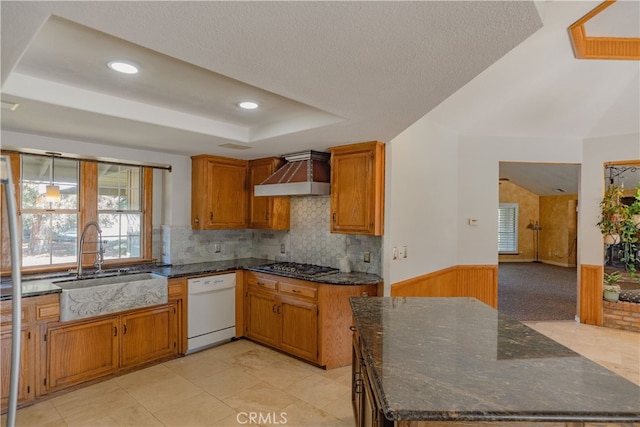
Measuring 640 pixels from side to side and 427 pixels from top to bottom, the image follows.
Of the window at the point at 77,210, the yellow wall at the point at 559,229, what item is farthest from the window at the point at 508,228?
the window at the point at 77,210

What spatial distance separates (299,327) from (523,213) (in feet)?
31.9

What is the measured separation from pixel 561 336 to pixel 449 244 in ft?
5.60

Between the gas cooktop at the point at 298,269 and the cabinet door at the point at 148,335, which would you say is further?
the gas cooktop at the point at 298,269

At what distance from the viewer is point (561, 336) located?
14.2ft

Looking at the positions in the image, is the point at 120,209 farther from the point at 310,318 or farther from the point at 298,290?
the point at 310,318

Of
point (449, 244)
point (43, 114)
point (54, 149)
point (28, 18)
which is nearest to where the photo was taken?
point (28, 18)

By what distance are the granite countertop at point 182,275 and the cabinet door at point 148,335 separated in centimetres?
40

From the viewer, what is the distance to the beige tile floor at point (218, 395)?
8.27 feet

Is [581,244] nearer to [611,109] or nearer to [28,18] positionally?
[611,109]

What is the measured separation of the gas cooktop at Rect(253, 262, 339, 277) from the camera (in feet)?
11.9

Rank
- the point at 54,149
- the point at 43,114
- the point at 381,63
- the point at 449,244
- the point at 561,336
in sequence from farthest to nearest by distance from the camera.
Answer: the point at 449,244, the point at 561,336, the point at 54,149, the point at 43,114, the point at 381,63

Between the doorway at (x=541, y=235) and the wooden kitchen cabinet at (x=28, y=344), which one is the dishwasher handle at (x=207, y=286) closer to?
the wooden kitchen cabinet at (x=28, y=344)

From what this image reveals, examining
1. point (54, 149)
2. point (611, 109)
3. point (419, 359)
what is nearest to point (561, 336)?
point (611, 109)

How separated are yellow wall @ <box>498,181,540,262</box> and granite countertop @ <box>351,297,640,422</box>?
1003 cm
